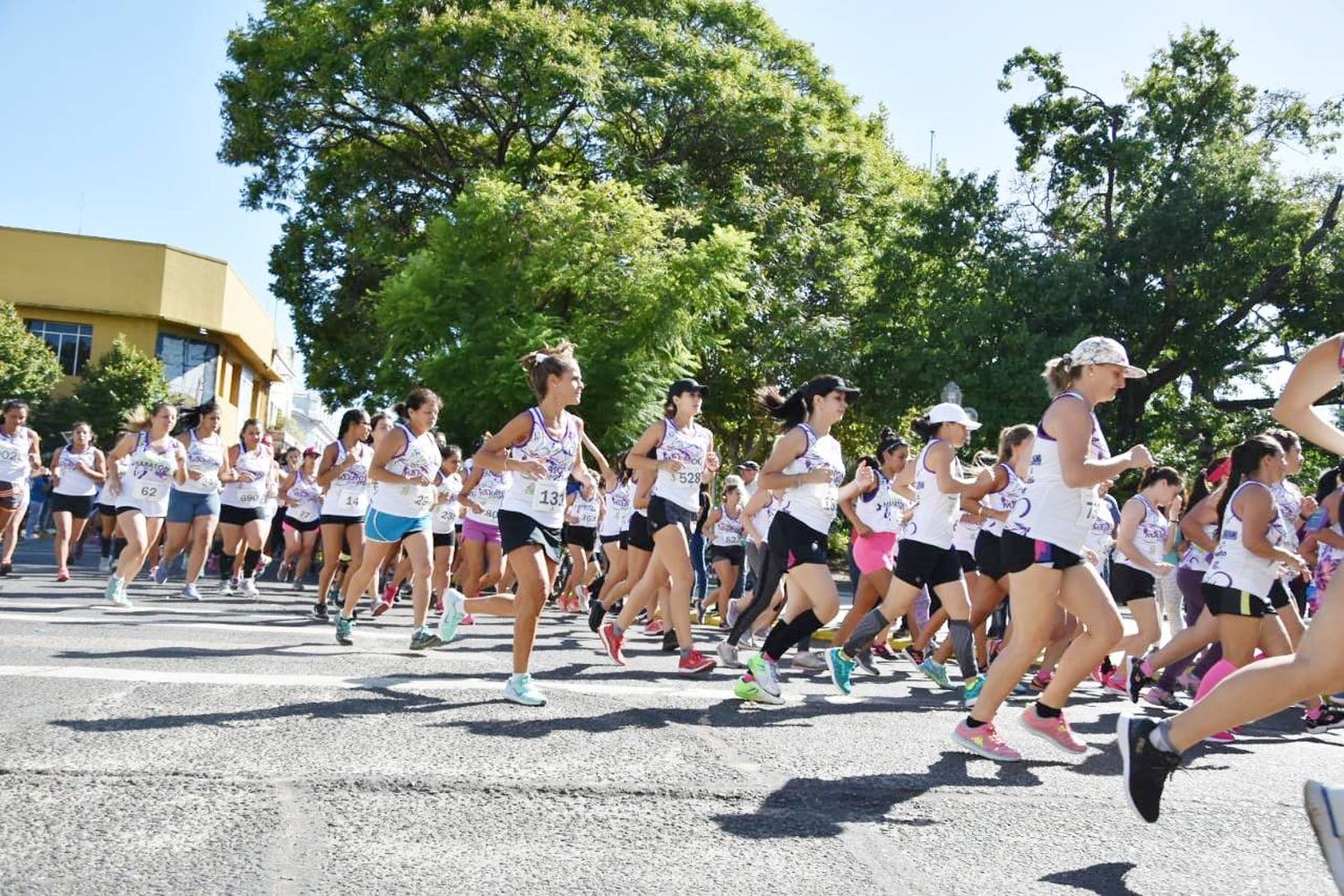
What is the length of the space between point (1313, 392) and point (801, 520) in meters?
3.72

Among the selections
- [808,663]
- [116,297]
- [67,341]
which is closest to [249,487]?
[808,663]

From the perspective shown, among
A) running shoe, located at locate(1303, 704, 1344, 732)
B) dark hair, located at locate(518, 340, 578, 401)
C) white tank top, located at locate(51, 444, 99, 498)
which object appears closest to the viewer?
dark hair, located at locate(518, 340, 578, 401)

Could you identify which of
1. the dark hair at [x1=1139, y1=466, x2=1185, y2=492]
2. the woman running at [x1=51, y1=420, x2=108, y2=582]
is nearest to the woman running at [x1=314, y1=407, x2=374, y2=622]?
the woman running at [x1=51, y1=420, x2=108, y2=582]

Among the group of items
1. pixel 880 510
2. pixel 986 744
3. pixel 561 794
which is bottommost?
pixel 561 794

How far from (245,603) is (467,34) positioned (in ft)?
50.9

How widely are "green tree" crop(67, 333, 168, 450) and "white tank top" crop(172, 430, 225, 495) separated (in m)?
32.0

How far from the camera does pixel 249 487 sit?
563 inches

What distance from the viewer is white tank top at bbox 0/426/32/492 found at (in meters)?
13.6

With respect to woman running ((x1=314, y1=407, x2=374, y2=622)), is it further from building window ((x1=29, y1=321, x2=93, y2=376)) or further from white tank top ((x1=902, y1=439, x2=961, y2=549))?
building window ((x1=29, y1=321, x2=93, y2=376))

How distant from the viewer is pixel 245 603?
513 inches

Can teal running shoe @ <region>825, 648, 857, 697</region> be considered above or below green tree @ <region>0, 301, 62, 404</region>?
below

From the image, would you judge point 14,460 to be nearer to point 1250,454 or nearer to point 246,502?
point 246,502

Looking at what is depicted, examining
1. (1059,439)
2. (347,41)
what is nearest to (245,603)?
(1059,439)

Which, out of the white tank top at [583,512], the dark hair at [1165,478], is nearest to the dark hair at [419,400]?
the white tank top at [583,512]
